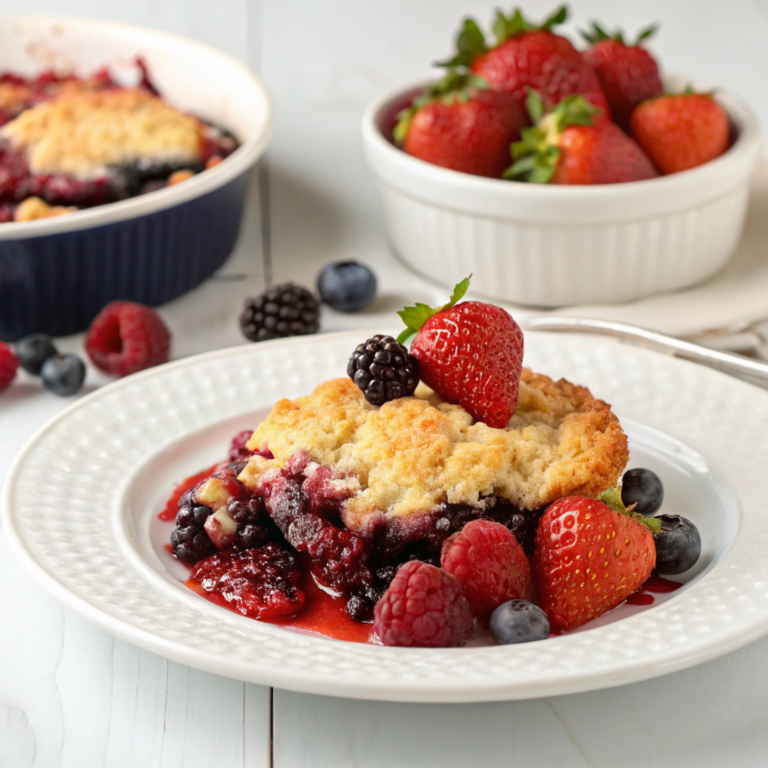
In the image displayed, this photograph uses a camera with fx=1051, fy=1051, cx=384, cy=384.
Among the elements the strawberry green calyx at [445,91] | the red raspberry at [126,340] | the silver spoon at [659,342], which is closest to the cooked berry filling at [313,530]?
the silver spoon at [659,342]

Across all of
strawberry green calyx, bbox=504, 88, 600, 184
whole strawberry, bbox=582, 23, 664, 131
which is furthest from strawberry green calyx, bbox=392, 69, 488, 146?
whole strawberry, bbox=582, 23, 664, 131

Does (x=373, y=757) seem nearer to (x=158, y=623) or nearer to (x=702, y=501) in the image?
(x=158, y=623)

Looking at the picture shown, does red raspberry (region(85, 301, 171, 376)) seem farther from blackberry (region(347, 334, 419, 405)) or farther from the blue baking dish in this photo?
blackberry (region(347, 334, 419, 405))

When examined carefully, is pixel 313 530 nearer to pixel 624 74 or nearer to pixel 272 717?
pixel 272 717

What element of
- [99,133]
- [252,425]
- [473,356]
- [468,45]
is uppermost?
[468,45]

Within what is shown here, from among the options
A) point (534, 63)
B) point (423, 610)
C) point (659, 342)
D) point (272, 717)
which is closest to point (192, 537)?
point (272, 717)

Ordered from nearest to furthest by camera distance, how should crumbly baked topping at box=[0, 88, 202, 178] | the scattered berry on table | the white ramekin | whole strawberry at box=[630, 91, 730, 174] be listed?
the scattered berry on table < the white ramekin < whole strawberry at box=[630, 91, 730, 174] < crumbly baked topping at box=[0, 88, 202, 178]
